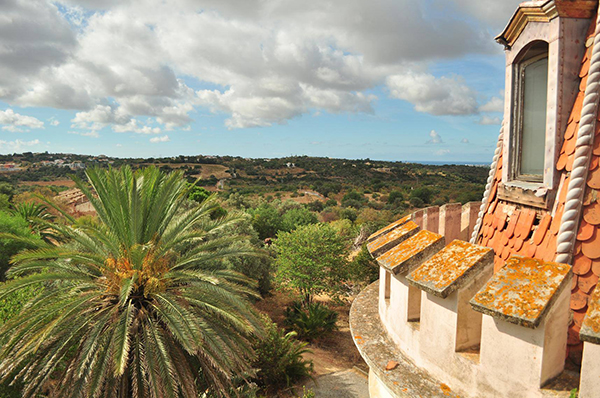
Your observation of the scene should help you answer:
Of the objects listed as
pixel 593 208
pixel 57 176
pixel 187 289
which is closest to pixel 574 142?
pixel 593 208

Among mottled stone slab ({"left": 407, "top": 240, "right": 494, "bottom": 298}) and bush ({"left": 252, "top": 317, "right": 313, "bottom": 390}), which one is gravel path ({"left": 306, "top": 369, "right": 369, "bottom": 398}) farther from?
mottled stone slab ({"left": 407, "top": 240, "right": 494, "bottom": 298})

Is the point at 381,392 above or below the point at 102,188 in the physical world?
below

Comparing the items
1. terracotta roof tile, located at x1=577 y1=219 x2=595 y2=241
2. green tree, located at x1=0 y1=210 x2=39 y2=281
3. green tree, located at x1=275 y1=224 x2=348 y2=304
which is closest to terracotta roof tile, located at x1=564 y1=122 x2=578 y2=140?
terracotta roof tile, located at x1=577 y1=219 x2=595 y2=241

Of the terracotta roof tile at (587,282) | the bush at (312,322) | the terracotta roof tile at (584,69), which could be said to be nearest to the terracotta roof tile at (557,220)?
the terracotta roof tile at (587,282)

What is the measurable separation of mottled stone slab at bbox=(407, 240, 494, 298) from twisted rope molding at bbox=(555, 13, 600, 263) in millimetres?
490

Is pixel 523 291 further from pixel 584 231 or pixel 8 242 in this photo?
pixel 8 242

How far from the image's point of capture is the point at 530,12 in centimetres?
302

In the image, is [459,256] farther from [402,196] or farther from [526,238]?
[402,196]

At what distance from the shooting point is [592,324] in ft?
6.35

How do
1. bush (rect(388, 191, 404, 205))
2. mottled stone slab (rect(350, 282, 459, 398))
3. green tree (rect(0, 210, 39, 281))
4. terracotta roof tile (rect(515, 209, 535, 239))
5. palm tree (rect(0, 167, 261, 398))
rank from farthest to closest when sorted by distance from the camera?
bush (rect(388, 191, 404, 205)), green tree (rect(0, 210, 39, 281)), palm tree (rect(0, 167, 261, 398)), terracotta roof tile (rect(515, 209, 535, 239)), mottled stone slab (rect(350, 282, 459, 398))

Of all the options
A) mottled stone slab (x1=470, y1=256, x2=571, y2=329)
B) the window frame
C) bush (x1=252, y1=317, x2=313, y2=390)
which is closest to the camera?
mottled stone slab (x1=470, y1=256, x2=571, y2=329)

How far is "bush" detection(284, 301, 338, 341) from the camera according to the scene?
13.2 metres

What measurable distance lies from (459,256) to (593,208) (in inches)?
37.6

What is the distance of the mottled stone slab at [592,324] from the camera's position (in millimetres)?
1870
